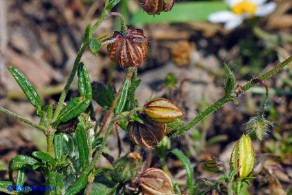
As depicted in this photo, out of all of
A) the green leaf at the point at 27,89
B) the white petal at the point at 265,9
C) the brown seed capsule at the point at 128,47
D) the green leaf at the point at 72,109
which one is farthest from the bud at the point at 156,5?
the white petal at the point at 265,9

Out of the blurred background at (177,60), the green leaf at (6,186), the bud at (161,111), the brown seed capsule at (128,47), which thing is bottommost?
the green leaf at (6,186)

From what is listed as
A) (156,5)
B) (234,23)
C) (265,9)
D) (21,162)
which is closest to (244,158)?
(156,5)

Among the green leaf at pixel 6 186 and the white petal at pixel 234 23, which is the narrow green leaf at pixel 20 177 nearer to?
the green leaf at pixel 6 186

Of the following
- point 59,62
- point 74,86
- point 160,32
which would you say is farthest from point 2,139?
point 160,32

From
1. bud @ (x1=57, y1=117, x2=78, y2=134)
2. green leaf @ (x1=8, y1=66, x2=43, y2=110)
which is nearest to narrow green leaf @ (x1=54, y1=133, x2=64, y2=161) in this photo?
bud @ (x1=57, y1=117, x2=78, y2=134)

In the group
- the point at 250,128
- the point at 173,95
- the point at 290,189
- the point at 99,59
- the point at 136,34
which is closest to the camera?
the point at 136,34

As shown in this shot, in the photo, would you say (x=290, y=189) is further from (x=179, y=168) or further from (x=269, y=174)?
(x=179, y=168)

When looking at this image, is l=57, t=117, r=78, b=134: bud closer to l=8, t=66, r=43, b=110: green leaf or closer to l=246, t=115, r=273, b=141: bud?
l=8, t=66, r=43, b=110: green leaf
